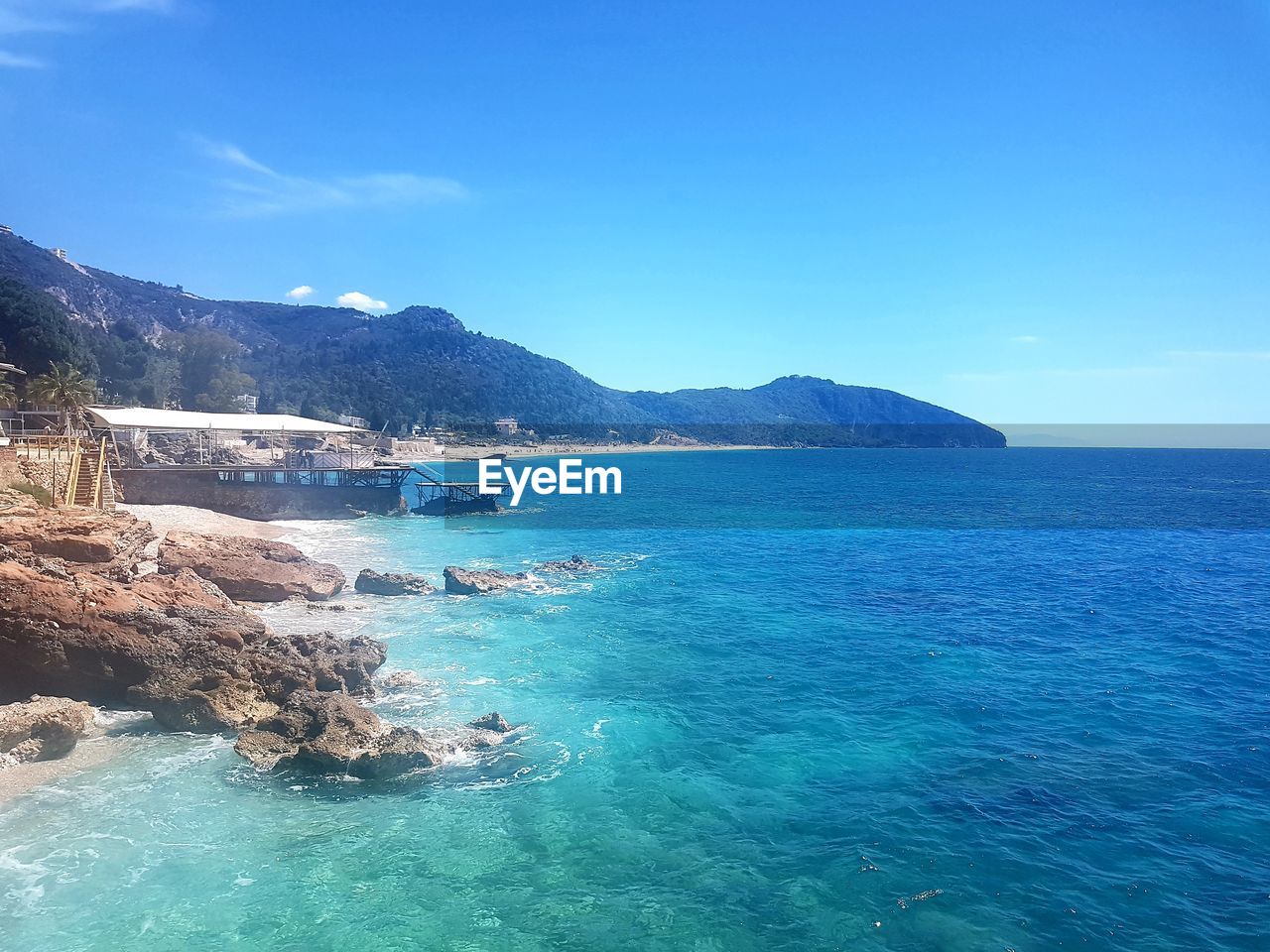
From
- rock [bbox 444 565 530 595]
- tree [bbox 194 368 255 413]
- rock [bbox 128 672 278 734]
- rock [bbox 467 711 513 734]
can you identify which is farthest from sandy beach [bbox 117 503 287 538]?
tree [bbox 194 368 255 413]

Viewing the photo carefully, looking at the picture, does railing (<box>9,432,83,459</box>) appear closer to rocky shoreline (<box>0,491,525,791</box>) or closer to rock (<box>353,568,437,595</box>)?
rocky shoreline (<box>0,491,525,791</box>)

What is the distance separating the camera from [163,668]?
16.3 meters

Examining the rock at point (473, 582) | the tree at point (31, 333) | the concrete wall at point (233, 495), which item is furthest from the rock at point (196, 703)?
the tree at point (31, 333)

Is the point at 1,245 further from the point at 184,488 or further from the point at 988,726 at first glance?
the point at 988,726

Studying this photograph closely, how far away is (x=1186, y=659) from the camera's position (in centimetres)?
2252

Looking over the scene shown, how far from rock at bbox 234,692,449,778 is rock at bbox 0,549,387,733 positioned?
1235mm

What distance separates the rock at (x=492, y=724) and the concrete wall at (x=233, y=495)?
38991mm

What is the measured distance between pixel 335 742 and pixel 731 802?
7.99m

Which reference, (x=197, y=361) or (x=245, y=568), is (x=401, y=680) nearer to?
(x=245, y=568)

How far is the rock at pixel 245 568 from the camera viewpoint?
83.4 feet

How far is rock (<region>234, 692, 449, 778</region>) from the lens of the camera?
14.4 meters

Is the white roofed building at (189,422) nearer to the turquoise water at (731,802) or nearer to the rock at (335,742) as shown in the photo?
the turquoise water at (731,802)

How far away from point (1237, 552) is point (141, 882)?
53.1 metres

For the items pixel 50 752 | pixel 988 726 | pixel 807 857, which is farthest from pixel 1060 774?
pixel 50 752
